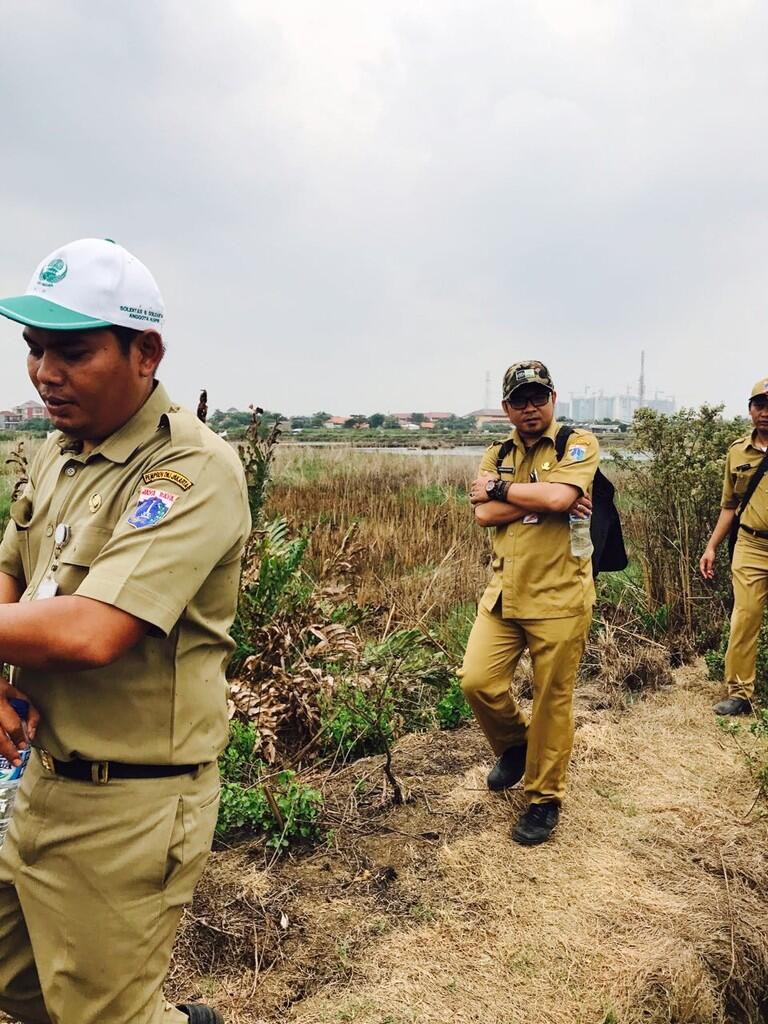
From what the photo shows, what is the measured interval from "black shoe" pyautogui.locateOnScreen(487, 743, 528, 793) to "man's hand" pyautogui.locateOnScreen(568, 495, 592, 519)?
109 centimetres

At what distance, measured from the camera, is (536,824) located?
10.9 ft

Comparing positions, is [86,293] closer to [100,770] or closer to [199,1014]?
[100,770]

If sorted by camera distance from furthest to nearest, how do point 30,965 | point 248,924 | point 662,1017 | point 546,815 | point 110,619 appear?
point 546,815 < point 248,924 < point 662,1017 < point 30,965 < point 110,619

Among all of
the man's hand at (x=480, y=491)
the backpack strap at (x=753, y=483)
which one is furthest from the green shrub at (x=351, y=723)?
the backpack strap at (x=753, y=483)

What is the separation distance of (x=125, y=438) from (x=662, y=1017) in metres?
2.28

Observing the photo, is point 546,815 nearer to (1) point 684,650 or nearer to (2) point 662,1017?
(2) point 662,1017

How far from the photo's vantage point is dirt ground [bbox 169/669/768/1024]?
244 centimetres

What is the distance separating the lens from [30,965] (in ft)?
5.44

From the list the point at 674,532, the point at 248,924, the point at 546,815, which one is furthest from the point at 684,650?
the point at 248,924

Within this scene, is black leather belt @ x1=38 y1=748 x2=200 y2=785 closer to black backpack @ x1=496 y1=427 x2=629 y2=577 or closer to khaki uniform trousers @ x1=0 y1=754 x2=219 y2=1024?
khaki uniform trousers @ x1=0 y1=754 x2=219 y2=1024

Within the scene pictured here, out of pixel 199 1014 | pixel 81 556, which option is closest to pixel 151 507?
pixel 81 556

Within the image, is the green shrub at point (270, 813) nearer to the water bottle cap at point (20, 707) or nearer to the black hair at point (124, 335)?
the water bottle cap at point (20, 707)

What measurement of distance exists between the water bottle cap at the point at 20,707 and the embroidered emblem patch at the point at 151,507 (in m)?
0.43

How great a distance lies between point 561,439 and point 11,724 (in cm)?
248
